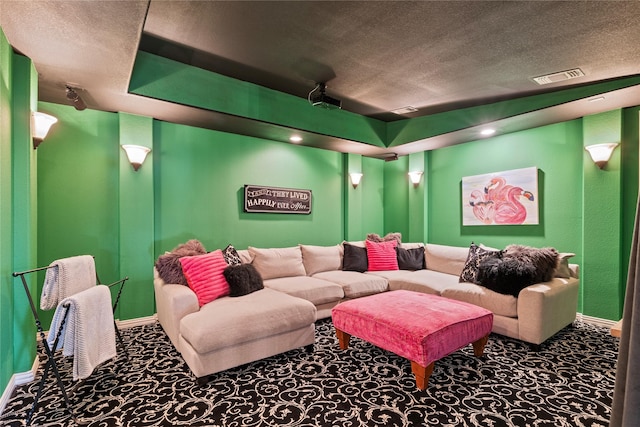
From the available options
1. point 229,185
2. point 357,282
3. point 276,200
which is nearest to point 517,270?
point 357,282

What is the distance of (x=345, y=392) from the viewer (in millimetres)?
2195

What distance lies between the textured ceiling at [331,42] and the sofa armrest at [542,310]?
2.09 m

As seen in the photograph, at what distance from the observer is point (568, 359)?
2662 mm

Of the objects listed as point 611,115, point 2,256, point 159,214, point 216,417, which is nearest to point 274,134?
point 159,214

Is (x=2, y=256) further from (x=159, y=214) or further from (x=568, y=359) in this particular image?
(x=568, y=359)

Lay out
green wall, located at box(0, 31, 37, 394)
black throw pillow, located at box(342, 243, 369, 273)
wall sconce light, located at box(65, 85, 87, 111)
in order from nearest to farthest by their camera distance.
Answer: green wall, located at box(0, 31, 37, 394) → wall sconce light, located at box(65, 85, 87, 111) → black throw pillow, located at box(342, 243, 369, 273)

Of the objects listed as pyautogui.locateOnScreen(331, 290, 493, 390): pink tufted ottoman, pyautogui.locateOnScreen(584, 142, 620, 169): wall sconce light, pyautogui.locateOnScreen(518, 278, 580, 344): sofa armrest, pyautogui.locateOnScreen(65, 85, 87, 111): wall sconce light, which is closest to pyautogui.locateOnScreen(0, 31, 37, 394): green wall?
pyautogui.locateOnScreen(65, 85, 87, 111): wall sconce light

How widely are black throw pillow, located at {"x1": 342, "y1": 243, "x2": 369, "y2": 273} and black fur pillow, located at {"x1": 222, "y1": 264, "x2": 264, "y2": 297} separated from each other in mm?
1657

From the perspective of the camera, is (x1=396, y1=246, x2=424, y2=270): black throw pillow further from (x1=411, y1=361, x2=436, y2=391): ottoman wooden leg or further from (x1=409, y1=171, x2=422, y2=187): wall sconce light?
(x1=411, y1=361, x2=436, y2=391): ottoman wooden leg

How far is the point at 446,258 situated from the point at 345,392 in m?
2.76

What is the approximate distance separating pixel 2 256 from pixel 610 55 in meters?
4.92

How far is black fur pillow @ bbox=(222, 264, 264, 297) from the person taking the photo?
2971mm

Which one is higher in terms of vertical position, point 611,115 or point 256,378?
point 611,115

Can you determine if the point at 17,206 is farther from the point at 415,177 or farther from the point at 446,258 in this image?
the point at 415,177
